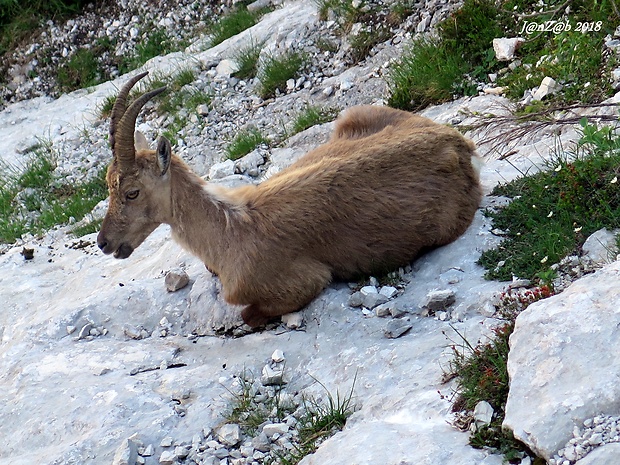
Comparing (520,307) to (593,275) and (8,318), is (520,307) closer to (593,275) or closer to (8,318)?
(593,275)

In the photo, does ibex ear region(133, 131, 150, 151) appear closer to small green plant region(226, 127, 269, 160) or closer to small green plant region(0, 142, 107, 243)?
small green plant region(226, 127, 269, 160)

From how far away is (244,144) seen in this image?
9516mm

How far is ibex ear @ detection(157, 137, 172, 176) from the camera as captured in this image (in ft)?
20.4

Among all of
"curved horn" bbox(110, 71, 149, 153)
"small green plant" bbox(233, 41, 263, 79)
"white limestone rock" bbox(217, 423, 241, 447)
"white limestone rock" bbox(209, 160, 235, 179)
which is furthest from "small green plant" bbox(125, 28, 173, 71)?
"white limestone rock" bbox(217, 423, 241, 447)

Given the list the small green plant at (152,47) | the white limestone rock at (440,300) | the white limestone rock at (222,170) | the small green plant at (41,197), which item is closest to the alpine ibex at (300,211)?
the white limestone rock at (440,300)

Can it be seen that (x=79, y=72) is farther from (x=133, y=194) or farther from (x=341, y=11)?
(x=133, y=194)

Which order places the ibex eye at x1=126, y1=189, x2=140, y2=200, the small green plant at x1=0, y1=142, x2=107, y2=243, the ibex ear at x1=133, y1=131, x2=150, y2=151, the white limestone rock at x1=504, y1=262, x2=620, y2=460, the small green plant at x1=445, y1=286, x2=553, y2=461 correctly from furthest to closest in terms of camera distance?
the small green plant at x1=0, y1=142, x2=107, y2=243
the ibex ear at x1=133, y1=131, x2=150, y2=151
the ibex eye at x1=126, y1=189, x2=140, y2=200
the small green plant at x1=445, y1=286, x2=553, y2=461
the white limestone rock at x1=504, y1=262, x2=620, y2=460

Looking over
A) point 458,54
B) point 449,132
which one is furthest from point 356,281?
point 458,54

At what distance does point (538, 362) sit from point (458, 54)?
18.9ft

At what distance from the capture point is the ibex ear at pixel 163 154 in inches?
245

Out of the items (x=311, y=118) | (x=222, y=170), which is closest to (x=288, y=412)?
(x=222, y=170)

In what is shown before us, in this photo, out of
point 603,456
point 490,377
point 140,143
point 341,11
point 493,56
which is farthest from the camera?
point 341,11

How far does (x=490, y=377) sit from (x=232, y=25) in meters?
9.15

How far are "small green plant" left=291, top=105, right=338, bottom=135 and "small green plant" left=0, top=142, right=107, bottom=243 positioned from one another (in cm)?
248
